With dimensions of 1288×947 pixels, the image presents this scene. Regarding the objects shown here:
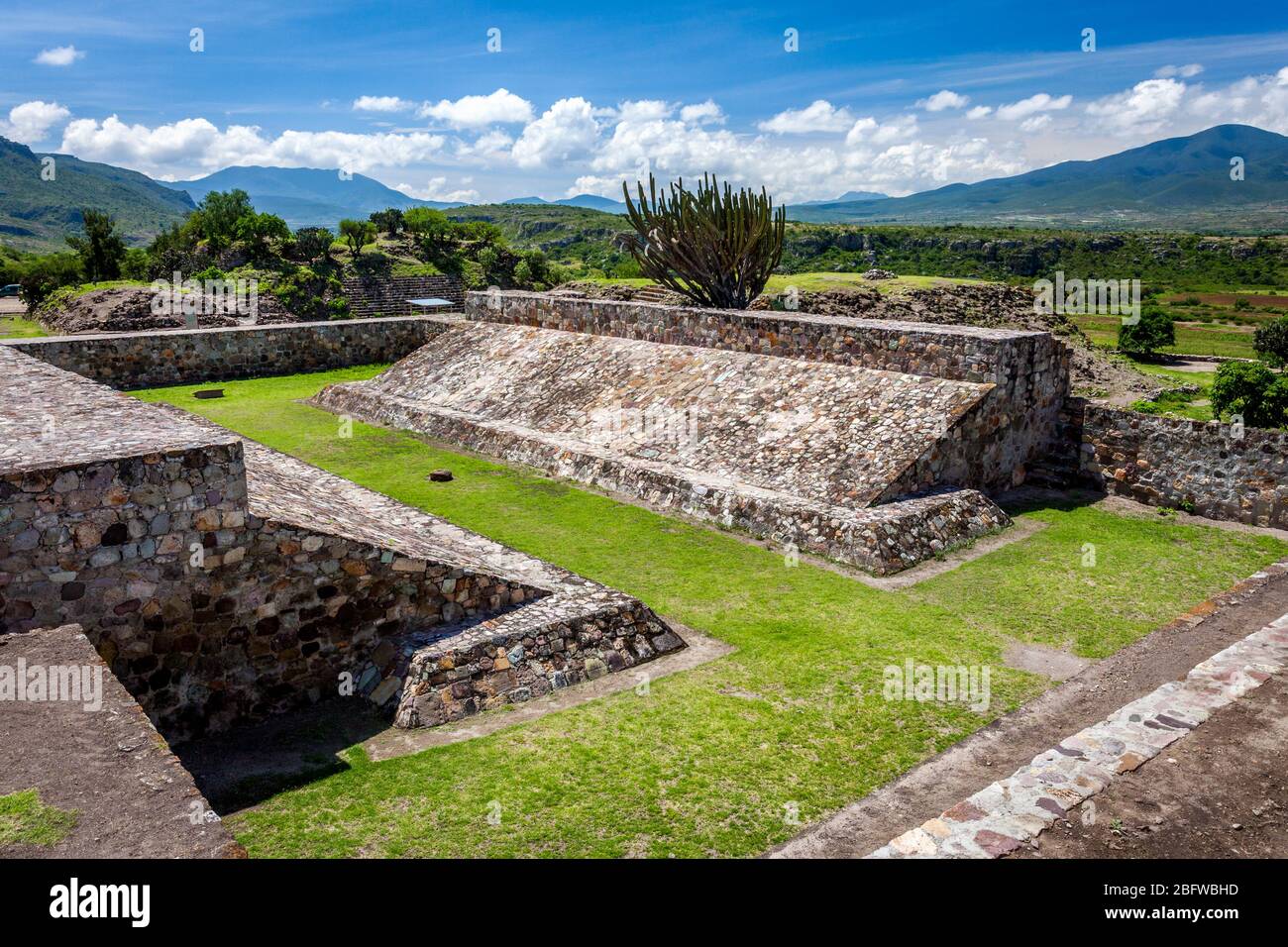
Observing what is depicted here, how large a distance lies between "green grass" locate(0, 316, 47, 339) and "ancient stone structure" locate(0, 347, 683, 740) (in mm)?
26924

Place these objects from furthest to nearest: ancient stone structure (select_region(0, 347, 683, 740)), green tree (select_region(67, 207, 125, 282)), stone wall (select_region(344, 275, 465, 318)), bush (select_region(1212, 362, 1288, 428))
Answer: stone wall (select_region(344, 275, 465, 318)) < green tree (select_region(67, 207, 125, 282)) < bush (select_region(1212, 362, 1288, 428)) < ancient stone structure (select_region(0, 347, 683, 740))

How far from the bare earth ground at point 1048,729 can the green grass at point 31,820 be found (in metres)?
3.68

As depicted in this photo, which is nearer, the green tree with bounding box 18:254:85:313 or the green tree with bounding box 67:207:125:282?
the green tree with bounding box 18:254:85:313

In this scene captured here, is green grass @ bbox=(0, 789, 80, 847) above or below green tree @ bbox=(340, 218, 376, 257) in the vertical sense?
below

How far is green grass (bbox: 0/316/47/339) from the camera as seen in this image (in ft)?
101

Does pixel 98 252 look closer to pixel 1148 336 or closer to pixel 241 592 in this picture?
pixel 1148 336

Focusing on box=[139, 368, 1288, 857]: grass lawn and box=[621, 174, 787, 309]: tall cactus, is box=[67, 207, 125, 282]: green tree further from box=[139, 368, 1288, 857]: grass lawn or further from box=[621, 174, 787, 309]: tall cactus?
box=[139, 368, 1288, 857]: grass lawn

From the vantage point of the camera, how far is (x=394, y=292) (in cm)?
5009

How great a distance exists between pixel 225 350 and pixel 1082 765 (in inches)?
836

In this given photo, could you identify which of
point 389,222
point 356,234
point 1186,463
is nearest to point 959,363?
point 1186,463

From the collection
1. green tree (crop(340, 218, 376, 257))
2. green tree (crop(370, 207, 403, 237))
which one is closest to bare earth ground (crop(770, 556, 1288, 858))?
green tree (crop(340, 218, 376, 257))
